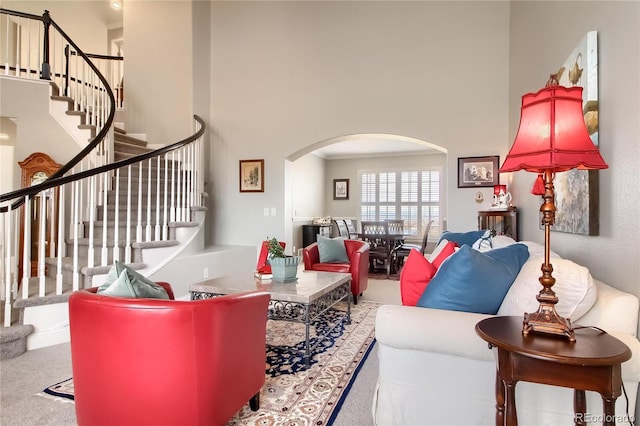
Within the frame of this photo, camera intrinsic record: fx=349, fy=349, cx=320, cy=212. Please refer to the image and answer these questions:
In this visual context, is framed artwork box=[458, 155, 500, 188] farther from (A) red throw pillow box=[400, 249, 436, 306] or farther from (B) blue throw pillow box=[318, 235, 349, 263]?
(A) red throw pillow box=[400, 249, 436, 306]

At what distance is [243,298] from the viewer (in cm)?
160

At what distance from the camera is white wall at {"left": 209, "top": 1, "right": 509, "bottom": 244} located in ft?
14.4

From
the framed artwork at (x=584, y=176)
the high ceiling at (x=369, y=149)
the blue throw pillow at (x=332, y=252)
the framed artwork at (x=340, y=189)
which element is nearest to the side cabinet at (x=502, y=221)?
the framed artwork at (x=584, y=176)

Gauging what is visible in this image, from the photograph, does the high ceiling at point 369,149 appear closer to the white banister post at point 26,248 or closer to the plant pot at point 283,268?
the plant pot at point 283,268

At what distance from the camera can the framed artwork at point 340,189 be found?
30.9 feet

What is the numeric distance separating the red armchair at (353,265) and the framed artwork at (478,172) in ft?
5.08

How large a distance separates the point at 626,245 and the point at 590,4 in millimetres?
1432

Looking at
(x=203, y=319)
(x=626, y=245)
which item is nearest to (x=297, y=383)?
(x=203, y=319)

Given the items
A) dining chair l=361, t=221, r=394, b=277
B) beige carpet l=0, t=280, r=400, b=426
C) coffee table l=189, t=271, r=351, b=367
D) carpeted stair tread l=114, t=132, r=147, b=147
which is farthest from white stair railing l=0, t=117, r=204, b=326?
dining chair l=361, t=221, r=394, b=277

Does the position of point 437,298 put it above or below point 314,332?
above

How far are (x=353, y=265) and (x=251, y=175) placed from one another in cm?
223

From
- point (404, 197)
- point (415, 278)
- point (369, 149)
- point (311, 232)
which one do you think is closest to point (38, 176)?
point (311, 232)

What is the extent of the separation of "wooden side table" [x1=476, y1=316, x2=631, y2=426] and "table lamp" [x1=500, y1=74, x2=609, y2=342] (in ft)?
0.20

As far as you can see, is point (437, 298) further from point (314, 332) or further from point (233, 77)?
point (233, 77)
